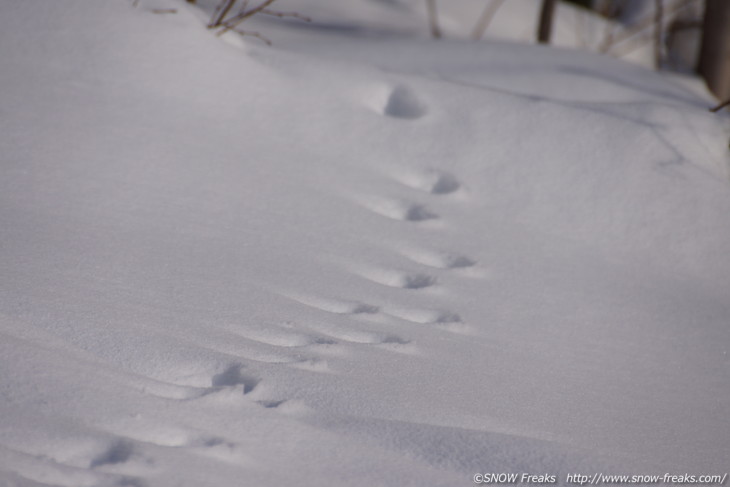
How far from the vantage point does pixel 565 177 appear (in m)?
2.04

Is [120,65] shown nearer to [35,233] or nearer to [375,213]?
[35,233]

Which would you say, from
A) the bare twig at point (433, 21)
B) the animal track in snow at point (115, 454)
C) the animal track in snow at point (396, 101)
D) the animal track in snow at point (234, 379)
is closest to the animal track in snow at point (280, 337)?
the animal track in snow at point (234, 379)

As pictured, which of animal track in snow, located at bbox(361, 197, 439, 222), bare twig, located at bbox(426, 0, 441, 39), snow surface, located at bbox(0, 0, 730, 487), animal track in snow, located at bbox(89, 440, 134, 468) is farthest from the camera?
bare twig, located at bbox(426, 0, 441, 39)

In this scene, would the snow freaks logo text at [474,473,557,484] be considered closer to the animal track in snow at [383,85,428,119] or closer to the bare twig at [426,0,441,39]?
the animal track in snow at [383,85,428,119]

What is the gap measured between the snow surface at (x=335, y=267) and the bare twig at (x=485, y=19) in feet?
8.98

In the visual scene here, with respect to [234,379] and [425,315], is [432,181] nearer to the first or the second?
[425,315]

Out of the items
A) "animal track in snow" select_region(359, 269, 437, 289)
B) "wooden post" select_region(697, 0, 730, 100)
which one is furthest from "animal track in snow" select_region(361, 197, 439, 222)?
"wooden post" select_region(697, 0, 730, 100)

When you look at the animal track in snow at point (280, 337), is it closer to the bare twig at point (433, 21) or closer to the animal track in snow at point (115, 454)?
the animal track in snow at point (115, 454)

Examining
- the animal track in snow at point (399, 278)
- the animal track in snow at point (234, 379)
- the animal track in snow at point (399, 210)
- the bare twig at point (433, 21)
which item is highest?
the bare twig at point (433, 21)

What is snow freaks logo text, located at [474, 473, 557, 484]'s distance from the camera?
1.06 metres

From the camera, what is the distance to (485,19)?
18.0 ft

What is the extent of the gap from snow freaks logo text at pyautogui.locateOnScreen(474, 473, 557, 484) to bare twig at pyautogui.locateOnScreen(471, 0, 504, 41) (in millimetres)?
4497

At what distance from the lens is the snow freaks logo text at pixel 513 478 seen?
1058mm

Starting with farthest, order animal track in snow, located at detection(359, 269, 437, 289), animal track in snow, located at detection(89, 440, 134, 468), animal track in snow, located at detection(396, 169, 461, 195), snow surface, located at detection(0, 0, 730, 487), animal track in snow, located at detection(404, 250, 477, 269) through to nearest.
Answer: animal track in snow, located at detection(396, 169, 461, 195)
animal track in snow, located at detection(404, 250, 477, 269)
animal track in snow, located at detection(359, 269, 437, 289)
snow surface, located at detection(0, 0, 730, 487)
animal track in snow, located at detection(89, 440, 134, 468)
